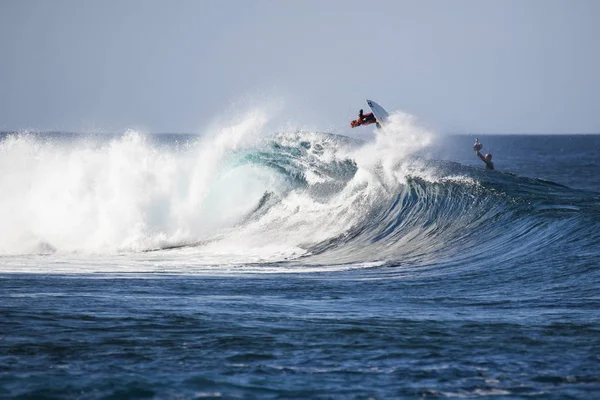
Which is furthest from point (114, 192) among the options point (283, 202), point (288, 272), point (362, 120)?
point (288, 272)

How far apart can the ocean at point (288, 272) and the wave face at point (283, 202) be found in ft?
0.26

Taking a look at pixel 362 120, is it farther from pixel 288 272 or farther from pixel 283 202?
pixel 288 272

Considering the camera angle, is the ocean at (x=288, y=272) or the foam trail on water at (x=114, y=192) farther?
the foam trail on water at (x=114, y=192)


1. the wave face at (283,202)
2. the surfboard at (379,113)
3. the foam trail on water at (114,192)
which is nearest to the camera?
the wave face at (283,202)

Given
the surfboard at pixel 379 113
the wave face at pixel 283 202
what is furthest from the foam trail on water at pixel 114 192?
the surfboard at pixel 379 113

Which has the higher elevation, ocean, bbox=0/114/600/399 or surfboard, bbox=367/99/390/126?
surfboard, bbox=367/99/390/126

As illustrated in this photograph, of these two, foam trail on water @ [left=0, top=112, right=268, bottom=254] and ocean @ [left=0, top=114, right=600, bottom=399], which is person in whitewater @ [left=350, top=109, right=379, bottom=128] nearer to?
ocean @ [left=0, top=114, right=600, bottom=399]

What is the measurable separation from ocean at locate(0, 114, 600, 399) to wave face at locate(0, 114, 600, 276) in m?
0.08

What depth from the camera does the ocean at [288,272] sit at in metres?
6.98

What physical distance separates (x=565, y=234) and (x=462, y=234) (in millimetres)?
2828

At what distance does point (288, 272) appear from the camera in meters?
15.3

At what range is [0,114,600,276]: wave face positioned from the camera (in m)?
18.4

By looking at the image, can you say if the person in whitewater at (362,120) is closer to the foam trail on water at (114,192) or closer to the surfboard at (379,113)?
the surfboard at (379,113)

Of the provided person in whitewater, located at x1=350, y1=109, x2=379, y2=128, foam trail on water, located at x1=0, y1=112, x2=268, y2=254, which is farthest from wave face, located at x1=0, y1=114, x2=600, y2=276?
person in whitewater, located at x1=350, y1=109, x2=379, y2=128
